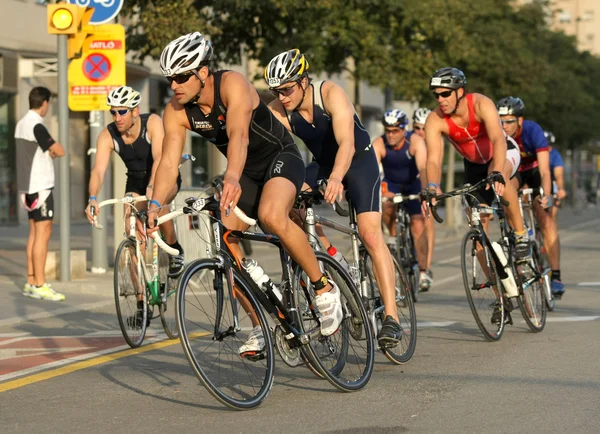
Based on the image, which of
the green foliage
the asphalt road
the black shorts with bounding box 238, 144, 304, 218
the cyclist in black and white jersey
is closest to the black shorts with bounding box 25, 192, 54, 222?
the cyclist in black and white jersey

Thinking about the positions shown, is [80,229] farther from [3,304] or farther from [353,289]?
[353,289]

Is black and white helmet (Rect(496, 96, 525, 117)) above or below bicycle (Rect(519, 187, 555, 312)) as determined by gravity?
above

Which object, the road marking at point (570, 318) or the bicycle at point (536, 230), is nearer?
the road marking at point (570, 318)

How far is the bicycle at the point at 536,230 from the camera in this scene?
1116cm

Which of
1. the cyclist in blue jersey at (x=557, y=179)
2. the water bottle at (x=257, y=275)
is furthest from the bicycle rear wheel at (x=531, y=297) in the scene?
the water bottle at (x=257, y=275)

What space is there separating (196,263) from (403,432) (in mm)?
1322

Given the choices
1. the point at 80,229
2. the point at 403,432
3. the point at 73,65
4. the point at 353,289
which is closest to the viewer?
the point at 403,432

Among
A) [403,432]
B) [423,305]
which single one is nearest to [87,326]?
[423,305]

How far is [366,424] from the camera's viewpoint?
6.04 metres

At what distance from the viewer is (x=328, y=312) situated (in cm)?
707

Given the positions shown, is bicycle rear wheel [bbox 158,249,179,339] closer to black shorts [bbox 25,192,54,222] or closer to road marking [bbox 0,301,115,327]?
road marking [bbox 0,301,115,327]

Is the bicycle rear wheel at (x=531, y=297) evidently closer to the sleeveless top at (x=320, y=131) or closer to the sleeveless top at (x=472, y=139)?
the sleeveless top at (x=472, y=139)

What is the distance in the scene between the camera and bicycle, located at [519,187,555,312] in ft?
36.6

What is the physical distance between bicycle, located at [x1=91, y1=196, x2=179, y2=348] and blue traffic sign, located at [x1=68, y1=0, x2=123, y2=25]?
546 centimetres
